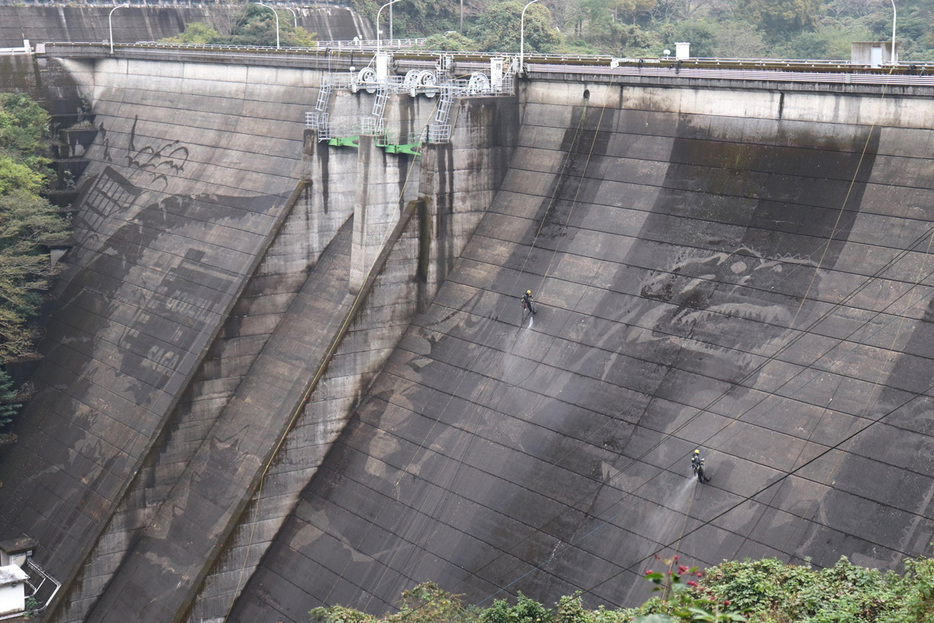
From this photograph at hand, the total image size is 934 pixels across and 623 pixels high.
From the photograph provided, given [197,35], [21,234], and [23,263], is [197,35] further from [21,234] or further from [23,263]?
[23,263]

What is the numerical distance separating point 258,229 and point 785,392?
21044 millimetres

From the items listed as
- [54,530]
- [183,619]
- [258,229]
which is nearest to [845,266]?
[183,619]

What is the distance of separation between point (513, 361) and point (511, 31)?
39.6 metres

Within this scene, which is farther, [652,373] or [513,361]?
[513,361]

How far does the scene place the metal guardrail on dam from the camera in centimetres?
2531

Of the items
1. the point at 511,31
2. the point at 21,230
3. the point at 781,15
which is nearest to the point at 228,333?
the point at 21,230

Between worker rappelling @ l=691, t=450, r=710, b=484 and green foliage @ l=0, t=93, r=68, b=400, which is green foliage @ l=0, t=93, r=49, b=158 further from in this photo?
worker rappelling @ l=691, t=450, r=710, b=484

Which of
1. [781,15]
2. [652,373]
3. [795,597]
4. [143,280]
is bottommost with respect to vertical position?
[143,280]

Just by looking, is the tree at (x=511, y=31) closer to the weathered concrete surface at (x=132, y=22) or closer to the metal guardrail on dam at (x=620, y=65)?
the weathered concrete surface at (x=132, y=22)

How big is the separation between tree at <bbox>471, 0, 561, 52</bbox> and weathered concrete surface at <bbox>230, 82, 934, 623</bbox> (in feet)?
103

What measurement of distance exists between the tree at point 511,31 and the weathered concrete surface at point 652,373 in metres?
31.4

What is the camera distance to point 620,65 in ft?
104

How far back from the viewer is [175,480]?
31.6 meters

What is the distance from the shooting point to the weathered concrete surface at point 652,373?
2134cm
